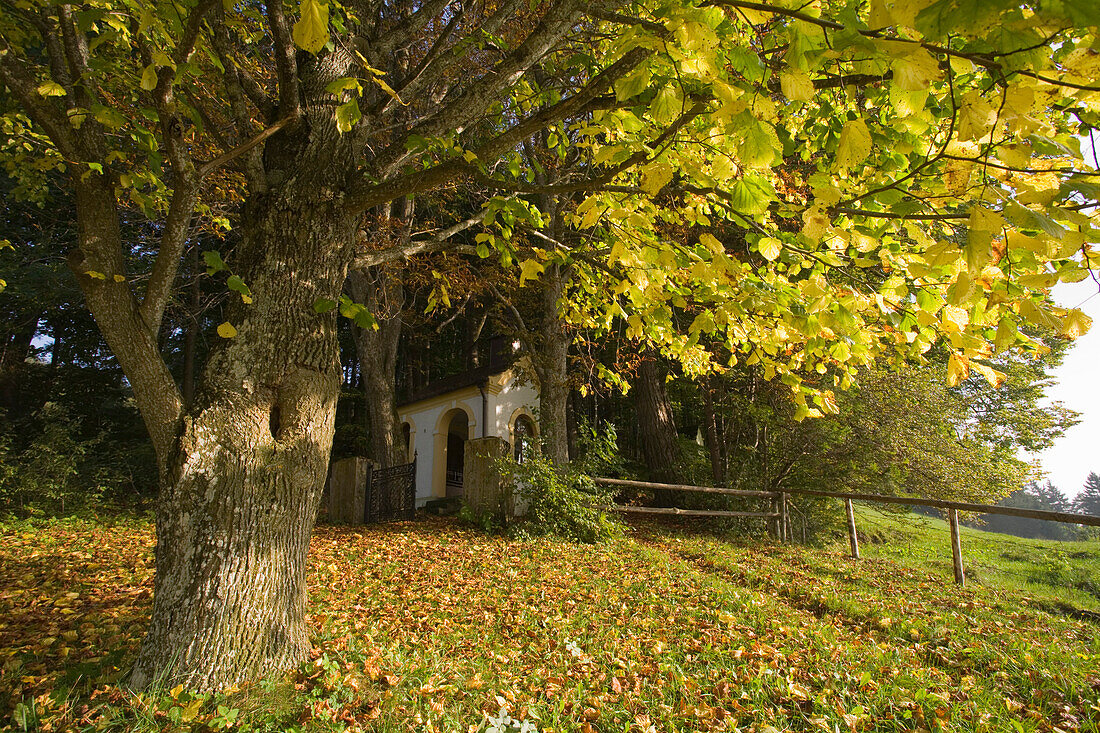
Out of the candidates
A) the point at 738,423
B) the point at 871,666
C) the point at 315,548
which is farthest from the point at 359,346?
the point at 871,666

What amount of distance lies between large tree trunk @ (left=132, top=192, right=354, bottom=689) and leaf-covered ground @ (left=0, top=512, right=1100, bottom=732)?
0.24 metres

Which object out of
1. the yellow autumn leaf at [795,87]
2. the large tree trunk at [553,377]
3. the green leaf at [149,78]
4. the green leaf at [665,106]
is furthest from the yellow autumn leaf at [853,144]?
the large tree trunk at [553,377]

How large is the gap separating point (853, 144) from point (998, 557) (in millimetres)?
14669

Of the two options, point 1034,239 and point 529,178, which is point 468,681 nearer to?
point 1034,239

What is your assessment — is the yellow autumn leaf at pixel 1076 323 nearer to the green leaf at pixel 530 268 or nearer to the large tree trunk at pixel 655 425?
the green leaf at pixel 530 268

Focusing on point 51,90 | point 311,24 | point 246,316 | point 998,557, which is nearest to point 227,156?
point 246,316

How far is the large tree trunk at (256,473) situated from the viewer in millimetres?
2768

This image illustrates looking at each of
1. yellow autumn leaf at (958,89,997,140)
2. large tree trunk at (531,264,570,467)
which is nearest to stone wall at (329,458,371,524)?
large tree trunk at (531,264,570,467)

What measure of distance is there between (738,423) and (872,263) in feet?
31.9

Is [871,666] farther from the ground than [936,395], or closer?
closer

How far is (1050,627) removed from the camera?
15.6 ft

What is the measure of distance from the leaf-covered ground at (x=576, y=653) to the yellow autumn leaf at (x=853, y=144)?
288 cm

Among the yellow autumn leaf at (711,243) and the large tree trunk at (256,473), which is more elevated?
the yellow autumn leaf at (711,243)

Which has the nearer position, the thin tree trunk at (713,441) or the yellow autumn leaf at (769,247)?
the yellow autumn leaf at (769,247)
